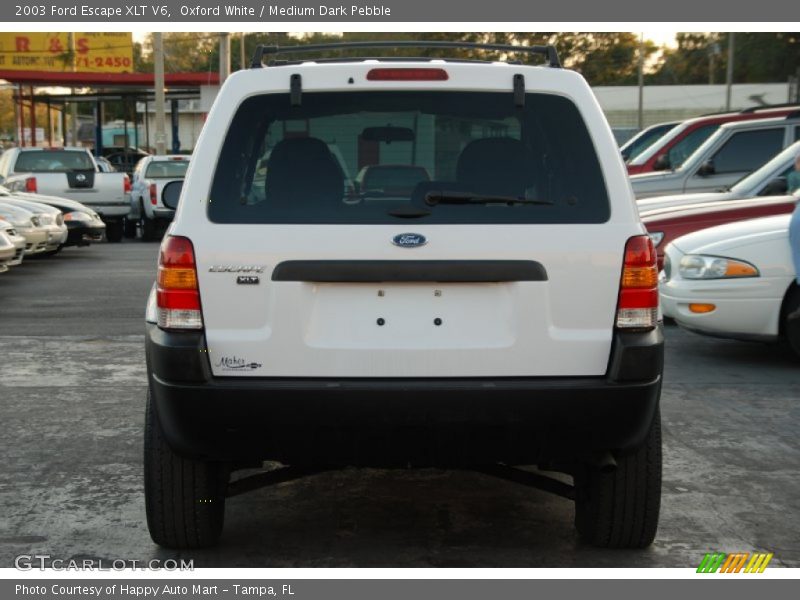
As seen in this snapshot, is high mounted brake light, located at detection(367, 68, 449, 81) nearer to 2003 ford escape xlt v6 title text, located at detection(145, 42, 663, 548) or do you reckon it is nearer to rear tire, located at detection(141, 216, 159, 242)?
2003 ford escape xlt v6 title text, located at detection(145, 42, 663, 548)

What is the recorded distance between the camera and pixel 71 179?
2427 cm

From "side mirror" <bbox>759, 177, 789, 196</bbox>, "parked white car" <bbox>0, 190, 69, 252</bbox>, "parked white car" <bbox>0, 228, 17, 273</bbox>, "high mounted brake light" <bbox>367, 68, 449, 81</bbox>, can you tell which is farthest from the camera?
"parked white car" <bbox>0, 190, 69, 252</bbox>

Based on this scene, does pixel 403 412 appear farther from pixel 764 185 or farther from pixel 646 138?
pixel 646 138

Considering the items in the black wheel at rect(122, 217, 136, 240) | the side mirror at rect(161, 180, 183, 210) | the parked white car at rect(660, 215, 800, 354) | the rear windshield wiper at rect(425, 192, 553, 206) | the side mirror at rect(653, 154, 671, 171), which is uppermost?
the rear windshield wiper at rect(425, 192, 553, 206)

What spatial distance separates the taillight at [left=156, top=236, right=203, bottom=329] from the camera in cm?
455

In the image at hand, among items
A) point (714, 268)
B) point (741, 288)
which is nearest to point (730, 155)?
point (714, 268)

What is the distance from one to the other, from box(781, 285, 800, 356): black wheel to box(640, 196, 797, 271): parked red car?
212 centimetres

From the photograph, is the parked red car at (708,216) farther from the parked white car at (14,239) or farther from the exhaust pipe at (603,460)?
the parked white car at (14,239)

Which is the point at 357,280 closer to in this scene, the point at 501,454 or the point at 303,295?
the point at 303,295

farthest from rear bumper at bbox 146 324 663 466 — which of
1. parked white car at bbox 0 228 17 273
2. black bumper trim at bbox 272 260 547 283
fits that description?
parked white car at bbox 0 228 17 273

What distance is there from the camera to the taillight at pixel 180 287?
455cm

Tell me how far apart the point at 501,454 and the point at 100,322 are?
8.25 meters
